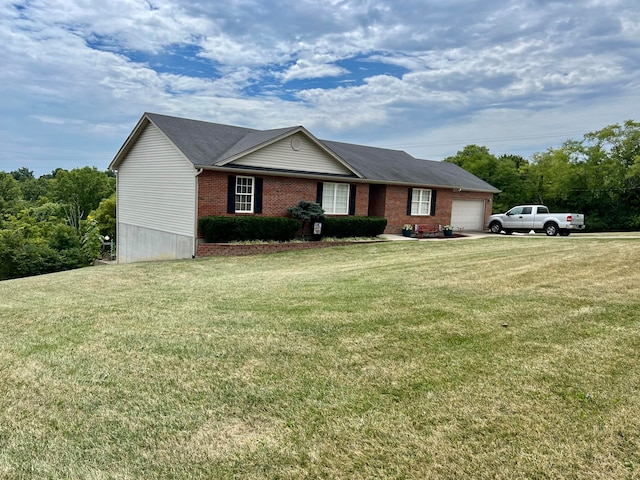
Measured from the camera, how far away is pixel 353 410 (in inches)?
150

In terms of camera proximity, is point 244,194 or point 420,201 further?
point 420,201

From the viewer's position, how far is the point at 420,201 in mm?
24406

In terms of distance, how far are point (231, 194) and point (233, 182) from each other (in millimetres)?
473

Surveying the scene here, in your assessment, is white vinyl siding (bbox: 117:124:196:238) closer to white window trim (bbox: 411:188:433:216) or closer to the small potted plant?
the small potted plant

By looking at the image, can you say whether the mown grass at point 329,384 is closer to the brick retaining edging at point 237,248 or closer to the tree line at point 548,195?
the brick retaining edging at point 237,248

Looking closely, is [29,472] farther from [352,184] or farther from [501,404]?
[352,184]

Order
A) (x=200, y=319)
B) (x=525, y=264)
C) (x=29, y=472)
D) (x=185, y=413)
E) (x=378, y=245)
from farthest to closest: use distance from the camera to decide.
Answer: (x=378, y=245)
(x=525, y=264)
(x=200, y=319)
(x=185, y=413)
(x=29, y=472)

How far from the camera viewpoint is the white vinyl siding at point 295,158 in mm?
17580

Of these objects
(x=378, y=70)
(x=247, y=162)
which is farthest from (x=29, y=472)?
(x=378, y=70)

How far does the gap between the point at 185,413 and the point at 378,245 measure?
15.4m

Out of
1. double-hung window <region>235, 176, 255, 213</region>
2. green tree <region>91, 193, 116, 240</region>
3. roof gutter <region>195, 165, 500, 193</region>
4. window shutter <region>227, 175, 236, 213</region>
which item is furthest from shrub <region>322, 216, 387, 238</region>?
green tree <region>91, 193, 116, 240</region>

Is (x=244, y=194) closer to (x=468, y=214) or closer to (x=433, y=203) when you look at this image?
(x=433, y=203)

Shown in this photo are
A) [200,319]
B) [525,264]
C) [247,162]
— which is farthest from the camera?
[247,162]

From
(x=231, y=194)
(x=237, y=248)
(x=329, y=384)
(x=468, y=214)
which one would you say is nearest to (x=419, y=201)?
(x=468, y=214)
